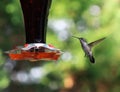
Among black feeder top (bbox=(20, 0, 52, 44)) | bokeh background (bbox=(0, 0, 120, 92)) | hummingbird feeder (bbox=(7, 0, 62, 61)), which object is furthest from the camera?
bokeh background (bbox=(0, 0, 120, 92))

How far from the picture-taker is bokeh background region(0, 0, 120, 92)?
6.36 meters

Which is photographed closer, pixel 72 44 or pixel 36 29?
pixel 36 29

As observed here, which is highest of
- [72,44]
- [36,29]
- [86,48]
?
[36,29]

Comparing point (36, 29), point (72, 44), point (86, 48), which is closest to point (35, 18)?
point (36, 29)

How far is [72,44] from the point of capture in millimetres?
6508

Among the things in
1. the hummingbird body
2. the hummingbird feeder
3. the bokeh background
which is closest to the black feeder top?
the hummingbird feeder

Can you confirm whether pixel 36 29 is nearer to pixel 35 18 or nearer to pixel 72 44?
pixel 35 18

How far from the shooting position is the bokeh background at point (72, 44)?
20.9 ft

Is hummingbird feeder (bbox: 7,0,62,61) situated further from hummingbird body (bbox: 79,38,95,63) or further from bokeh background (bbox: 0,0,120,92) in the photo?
bokeh background (bbox: 0,0,120,92)

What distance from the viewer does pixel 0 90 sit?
755 cm

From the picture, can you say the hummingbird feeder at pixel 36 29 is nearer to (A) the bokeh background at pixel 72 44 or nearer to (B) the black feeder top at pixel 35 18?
(B) the black feeder top at pixel 35 18

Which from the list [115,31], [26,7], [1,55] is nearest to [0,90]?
[1,55]

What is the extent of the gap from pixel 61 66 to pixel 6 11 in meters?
1.15

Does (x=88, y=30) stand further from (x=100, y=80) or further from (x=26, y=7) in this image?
(x=26, y=7)
